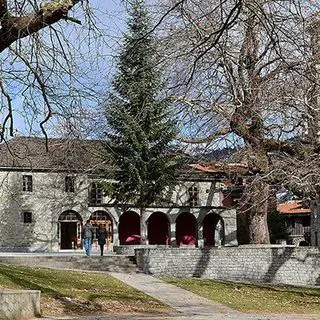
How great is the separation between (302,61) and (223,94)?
990 centimetres

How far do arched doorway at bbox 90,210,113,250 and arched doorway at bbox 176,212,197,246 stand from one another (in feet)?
19.8

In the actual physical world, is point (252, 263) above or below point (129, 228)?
below

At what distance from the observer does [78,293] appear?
17641 mm

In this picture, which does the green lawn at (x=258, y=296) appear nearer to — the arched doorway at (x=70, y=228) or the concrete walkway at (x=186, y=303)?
the concrete walkway at (x=186, y=303)

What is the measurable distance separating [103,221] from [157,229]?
16.2 feet

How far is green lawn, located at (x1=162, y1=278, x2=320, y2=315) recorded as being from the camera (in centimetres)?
1820

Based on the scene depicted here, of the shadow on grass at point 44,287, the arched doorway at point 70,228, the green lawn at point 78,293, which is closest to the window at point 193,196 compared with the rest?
the arched doorway at point 70,228

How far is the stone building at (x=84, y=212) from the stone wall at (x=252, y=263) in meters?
19.2

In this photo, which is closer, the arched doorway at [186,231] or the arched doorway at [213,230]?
the arched doorway at [186,231]

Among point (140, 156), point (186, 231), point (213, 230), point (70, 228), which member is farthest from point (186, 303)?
point (213, 230)

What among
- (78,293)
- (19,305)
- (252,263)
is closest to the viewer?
(19,305)

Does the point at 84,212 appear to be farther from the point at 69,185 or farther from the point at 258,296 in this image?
the point at 258,296

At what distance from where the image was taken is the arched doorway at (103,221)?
51.1 metres

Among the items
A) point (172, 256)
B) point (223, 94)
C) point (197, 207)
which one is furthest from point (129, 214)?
point (223, 94)
